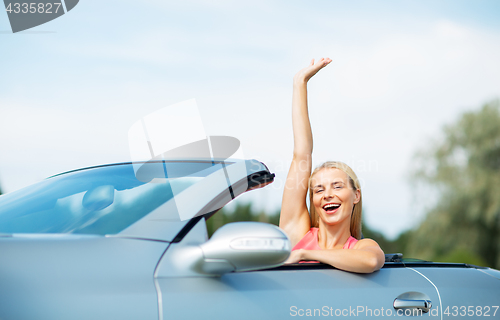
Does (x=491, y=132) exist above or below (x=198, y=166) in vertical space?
below

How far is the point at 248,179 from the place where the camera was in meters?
2.02

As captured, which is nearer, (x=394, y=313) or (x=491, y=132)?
(x=394, y=313)

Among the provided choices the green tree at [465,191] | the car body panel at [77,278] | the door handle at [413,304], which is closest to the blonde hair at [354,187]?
the door handle at [413,304]

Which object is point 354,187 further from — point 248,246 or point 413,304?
point 248,246

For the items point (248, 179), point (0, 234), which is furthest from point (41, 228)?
point (248, 179)

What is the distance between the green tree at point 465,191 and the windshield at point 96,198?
17.6 meters

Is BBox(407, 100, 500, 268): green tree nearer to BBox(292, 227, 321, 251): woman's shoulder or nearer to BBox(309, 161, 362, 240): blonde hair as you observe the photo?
BBox(309, 161, 362, 240): blonde hair

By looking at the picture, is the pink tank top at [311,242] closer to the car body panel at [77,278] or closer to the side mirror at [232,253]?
the side mirror at [232,253]

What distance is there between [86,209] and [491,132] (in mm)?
20647

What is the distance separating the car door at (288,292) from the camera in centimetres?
157

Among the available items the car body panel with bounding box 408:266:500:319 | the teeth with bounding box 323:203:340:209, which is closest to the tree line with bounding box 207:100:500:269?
the teeth with bounding box 323:203:340:209

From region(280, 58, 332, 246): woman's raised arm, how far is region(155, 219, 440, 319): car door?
Answer: 0.64m

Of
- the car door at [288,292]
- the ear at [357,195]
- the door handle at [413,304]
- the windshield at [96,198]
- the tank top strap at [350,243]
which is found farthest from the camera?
the ear at [357,195]

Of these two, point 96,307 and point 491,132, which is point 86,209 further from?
point 491,132
